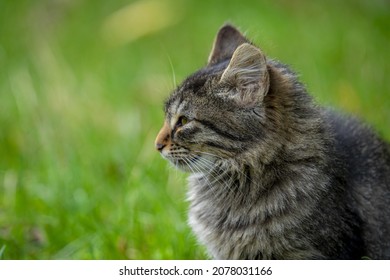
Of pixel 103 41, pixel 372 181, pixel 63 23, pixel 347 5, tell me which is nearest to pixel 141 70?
pixel 103 41

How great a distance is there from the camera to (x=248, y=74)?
156 inches

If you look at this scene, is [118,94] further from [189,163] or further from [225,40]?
[189,163]

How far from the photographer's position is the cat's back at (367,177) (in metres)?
4.11

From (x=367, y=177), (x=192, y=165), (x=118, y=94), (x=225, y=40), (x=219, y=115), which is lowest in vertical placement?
(x=118, y=94)

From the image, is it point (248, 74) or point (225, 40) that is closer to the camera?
point (248, 74)

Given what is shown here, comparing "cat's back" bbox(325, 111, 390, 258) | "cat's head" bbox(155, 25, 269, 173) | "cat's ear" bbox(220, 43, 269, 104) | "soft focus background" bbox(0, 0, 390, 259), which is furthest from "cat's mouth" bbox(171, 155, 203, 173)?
"cat's back" bbox(325, 111, 390, 258)

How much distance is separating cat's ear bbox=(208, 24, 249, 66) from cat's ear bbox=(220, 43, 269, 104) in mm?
536

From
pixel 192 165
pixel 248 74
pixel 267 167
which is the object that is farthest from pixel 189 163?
pixel 248 74

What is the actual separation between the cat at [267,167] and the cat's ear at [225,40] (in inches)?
13.7

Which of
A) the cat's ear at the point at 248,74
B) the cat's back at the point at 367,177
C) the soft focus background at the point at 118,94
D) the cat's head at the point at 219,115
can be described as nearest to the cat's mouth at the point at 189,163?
the cat's head at the point at 219,115

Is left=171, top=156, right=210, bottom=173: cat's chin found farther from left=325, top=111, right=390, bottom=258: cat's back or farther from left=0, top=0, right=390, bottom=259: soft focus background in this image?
left=325, top=111, right=390, bottom=258: cat's back

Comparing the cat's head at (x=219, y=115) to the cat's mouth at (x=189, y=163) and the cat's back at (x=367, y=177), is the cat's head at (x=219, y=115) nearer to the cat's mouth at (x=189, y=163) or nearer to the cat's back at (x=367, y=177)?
the cat's mouth at (x=189, y=163)

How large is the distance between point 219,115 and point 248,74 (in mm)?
248

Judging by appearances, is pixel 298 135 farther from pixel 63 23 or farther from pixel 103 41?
A: pixel 63 23
